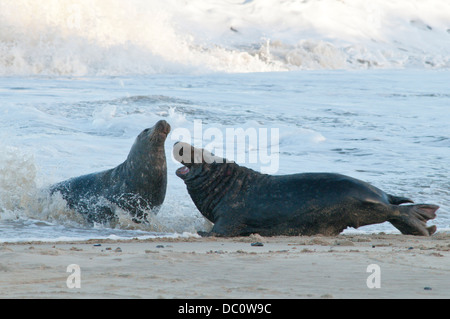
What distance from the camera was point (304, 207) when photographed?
20.5 ft

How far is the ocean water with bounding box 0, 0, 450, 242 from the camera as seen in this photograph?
27.9 ft

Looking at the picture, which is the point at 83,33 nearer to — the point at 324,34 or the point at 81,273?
the point at 324,34

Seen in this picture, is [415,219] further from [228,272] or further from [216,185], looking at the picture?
[228,272]

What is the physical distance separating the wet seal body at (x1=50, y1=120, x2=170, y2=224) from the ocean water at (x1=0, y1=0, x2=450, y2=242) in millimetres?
175

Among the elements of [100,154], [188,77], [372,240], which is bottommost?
[372,240]

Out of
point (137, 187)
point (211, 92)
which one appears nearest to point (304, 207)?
point (137, 187)

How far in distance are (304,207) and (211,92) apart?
574 inches

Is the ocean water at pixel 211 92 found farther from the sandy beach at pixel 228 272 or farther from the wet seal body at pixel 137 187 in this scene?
the sandy beach at pixel 228 272

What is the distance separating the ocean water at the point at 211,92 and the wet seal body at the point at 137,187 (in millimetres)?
175

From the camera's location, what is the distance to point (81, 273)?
12.1 ft

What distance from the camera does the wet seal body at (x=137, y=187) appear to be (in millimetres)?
7035
